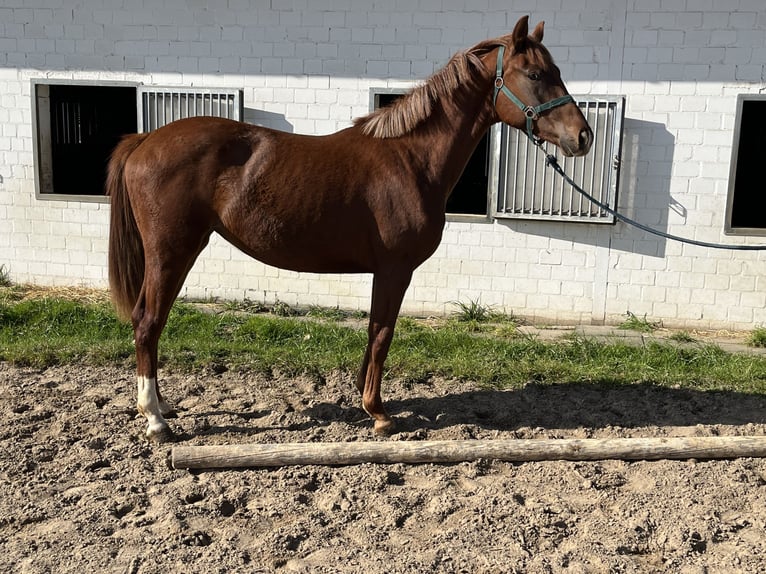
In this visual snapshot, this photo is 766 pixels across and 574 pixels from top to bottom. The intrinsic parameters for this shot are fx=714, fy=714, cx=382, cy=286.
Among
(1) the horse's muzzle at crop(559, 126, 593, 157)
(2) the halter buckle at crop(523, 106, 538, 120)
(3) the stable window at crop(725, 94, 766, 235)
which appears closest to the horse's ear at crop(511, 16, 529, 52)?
(2) the halter buckle at crop(523, 106, 538, 120)

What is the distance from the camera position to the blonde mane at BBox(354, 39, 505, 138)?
13.0 ft

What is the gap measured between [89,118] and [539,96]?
6197 mm

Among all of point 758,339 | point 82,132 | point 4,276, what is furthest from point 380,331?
point 82,132

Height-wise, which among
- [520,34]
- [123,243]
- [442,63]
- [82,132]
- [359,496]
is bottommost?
[359,496]

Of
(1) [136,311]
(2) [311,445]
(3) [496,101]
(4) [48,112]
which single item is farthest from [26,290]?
(3) [496,101]

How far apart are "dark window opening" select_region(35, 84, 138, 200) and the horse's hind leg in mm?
4248

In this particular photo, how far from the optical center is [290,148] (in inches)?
156

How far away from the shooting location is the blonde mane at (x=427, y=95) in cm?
396

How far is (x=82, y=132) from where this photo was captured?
8258 mm

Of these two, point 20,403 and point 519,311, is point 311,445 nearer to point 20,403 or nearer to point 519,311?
point 20,403

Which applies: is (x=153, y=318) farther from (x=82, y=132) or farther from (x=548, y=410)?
(x=82, y=132)

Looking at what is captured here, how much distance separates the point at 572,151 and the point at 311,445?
2065 mm

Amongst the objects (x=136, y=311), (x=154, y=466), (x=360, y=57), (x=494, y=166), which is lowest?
(x=154, y=466)

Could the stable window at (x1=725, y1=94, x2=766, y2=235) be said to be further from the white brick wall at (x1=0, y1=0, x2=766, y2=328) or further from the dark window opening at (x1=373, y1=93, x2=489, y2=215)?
the dark window opening at (x1=373, y1=93, x2=489, y2=215)
